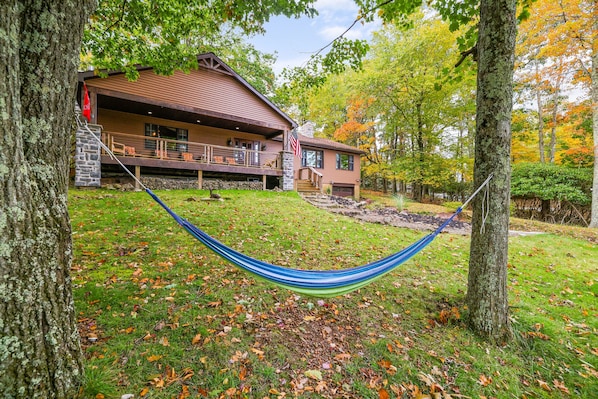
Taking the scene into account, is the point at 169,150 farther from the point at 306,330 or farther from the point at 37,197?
the point at 306,330

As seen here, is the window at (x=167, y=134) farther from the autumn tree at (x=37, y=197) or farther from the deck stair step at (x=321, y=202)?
the autumn tree at (x=37, y=197)

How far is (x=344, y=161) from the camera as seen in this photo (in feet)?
55.1

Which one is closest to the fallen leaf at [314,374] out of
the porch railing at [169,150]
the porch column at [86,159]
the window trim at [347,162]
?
the porch column at [86,159]

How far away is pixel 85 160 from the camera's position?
7.31 m

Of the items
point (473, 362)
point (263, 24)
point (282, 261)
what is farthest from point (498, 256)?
point (263, 24)

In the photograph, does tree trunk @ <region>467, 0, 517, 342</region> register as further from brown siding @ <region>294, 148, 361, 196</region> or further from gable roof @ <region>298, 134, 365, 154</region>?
brown siding @ <region>294, 148, 361, 196</region>

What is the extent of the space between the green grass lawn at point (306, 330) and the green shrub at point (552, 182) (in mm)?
8424

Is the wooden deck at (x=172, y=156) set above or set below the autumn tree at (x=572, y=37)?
below

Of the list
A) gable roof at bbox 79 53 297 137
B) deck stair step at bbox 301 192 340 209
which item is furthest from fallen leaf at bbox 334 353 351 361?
gable roof at bbox 79 53 297 137

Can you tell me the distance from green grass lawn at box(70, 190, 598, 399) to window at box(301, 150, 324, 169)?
1162cm

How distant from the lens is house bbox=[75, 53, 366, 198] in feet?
26.0

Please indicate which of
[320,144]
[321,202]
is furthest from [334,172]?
[321,202]

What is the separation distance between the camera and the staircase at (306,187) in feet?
39.8

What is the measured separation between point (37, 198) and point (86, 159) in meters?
7.96
